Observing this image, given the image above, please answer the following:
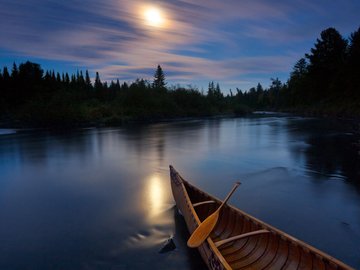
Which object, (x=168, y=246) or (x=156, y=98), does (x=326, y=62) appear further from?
(x=168, y=246)

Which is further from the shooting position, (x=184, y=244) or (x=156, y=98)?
(x=156, y=98)

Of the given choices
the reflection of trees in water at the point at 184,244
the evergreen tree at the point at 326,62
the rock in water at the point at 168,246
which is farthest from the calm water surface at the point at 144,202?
the evergreen tree at the point at 326,62

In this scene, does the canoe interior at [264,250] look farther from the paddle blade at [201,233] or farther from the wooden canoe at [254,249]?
the paddle blade at [201,233]

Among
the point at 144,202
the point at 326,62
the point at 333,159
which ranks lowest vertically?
the point at 144,202

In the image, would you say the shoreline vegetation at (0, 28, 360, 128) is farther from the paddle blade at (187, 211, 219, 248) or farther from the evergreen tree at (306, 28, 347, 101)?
the paddle blade at (187, 211, 219, 248)

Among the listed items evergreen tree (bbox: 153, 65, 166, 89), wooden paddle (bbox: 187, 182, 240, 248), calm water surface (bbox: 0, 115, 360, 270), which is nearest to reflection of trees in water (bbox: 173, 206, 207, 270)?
calm water surface (bbox: 0, 115, 360, 270)

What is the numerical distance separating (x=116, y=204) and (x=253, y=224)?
4946 millimetres

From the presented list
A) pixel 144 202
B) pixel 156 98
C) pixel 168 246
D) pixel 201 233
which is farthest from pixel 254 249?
pixel 156 98

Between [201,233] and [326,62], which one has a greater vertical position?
[326,62]

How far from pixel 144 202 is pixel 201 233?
4.39 metres

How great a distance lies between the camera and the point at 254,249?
491cm

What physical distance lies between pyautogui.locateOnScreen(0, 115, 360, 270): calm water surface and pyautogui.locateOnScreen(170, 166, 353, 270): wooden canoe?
77cm

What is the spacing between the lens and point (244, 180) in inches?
445

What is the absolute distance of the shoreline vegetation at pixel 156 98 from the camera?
44.1 metres
